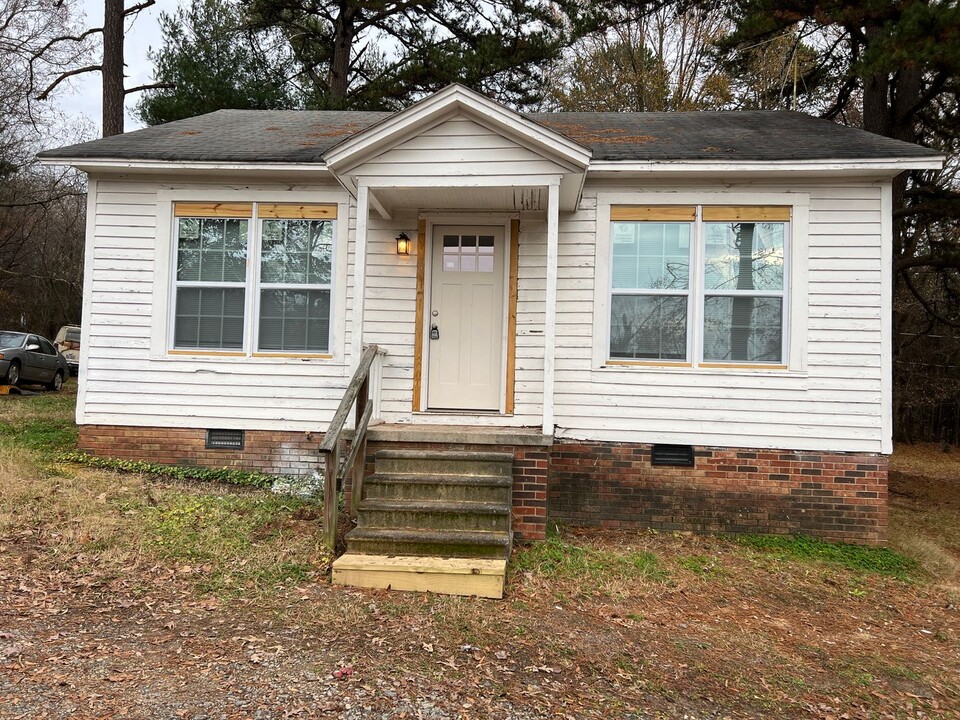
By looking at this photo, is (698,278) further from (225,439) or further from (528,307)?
(225,439)

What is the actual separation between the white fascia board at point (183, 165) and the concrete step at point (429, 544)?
370 cm

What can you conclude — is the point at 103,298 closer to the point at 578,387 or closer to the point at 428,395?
the point at 428,395

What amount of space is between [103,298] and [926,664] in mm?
7612

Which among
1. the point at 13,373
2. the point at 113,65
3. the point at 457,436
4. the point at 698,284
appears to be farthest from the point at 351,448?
the point at 13,373

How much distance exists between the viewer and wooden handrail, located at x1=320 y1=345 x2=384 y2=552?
15.6 ft

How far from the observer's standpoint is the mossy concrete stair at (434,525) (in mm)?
4484

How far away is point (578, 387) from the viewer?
254 inches

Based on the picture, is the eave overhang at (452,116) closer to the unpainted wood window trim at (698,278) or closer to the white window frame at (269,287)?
the unpainted wood window trim at (698,278)

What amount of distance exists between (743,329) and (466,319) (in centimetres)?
272

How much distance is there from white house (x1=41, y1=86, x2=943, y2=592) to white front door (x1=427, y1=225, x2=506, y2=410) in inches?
0.9

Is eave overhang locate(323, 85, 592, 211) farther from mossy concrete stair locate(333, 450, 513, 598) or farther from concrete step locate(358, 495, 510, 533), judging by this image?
concrete step locate(358, 495, 510, 533)

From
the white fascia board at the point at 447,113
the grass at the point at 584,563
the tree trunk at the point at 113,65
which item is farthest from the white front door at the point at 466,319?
the tree trunk at the point at 113,65

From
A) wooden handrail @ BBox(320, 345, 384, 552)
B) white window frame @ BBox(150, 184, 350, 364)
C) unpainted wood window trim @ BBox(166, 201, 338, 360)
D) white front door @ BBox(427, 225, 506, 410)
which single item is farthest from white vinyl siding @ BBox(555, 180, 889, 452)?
unpainted wood window trim @ BBox(166, 201, 338, 360)

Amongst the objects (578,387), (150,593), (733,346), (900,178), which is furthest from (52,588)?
(900,178)
